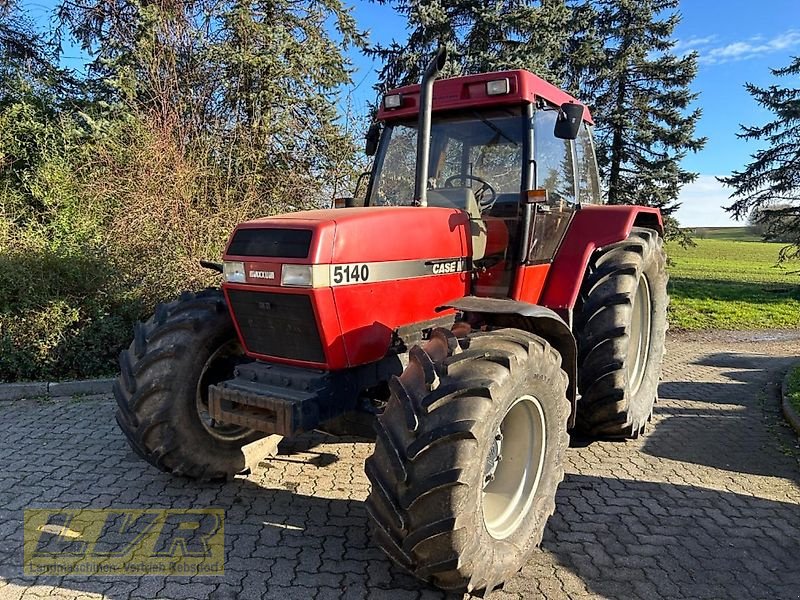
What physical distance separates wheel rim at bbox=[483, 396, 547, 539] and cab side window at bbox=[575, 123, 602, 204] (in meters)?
2.18

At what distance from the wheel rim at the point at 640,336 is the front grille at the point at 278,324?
9.76 ft

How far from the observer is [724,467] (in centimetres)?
416

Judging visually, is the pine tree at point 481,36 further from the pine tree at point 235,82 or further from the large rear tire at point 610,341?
the large rear tire at point 610,341

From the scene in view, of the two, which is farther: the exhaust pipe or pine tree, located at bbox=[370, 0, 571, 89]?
pine tree, located at bbox=[370, 0, 571, 89]

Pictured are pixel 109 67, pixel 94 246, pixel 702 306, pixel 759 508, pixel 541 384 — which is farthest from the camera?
pixel 702 306

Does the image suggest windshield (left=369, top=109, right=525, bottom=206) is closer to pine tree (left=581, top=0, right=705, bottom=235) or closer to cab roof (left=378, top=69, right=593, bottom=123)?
cab roof (left=378, top=69, right=593, bottom=123)

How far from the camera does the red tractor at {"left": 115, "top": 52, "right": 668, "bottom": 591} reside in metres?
2.38

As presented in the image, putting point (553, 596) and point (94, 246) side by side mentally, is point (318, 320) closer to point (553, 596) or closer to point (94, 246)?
point (553, 596)

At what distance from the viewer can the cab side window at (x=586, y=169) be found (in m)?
4.53

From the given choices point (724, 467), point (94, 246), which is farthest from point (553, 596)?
point (94, 246)

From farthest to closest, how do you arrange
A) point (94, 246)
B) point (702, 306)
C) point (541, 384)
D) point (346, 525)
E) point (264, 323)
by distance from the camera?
point (702, 306) → point (94, 246) → point (346, 525) → point (264, 323) → point (541, 384)

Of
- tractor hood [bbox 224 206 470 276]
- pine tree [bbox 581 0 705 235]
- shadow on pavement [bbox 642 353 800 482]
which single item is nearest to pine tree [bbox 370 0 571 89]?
pine tree [bbox 581 0 705 235]

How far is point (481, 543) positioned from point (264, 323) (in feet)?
4.86

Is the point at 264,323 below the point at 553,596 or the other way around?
the other way around
